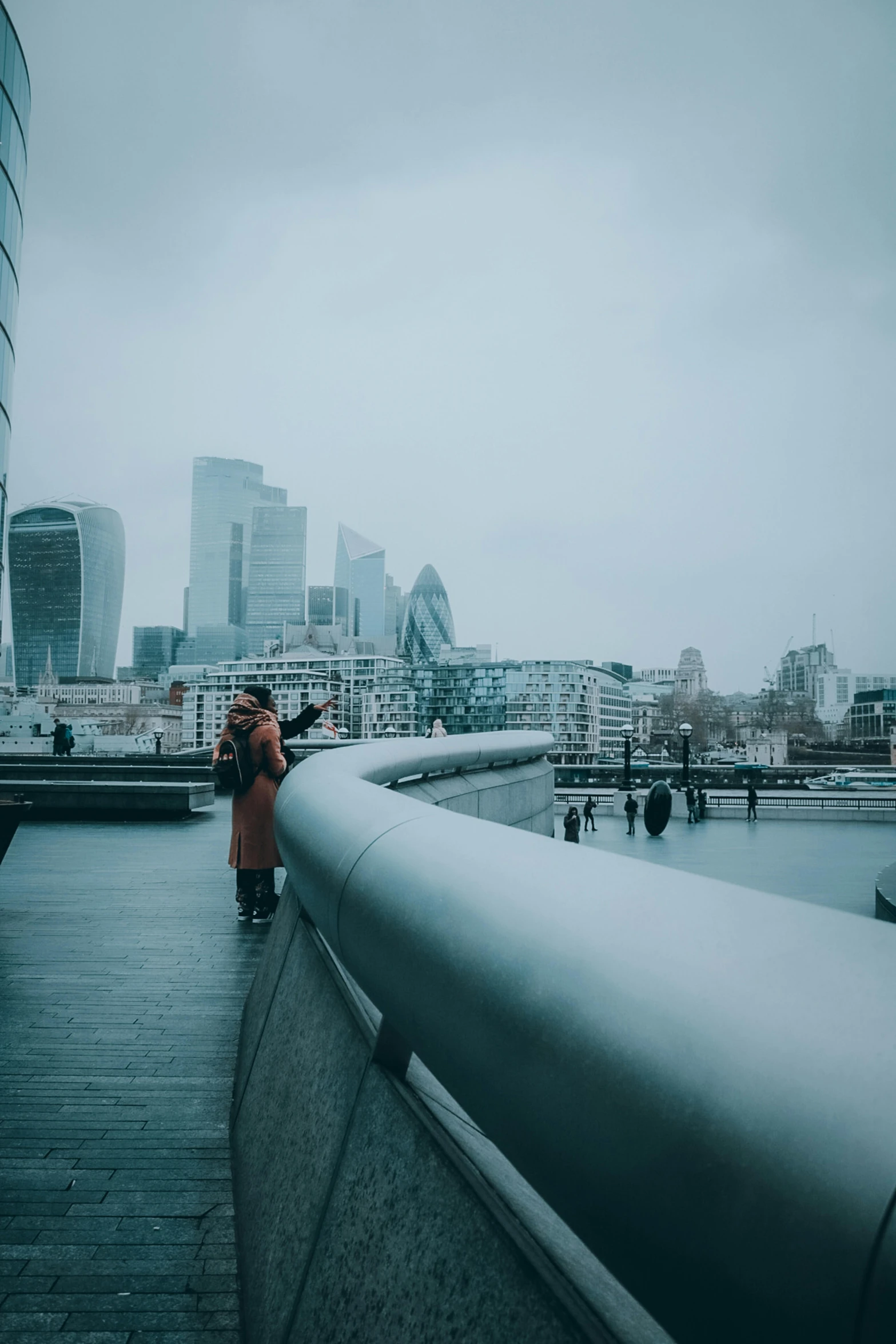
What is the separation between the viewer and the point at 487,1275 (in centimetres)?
111

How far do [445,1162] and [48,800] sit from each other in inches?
600

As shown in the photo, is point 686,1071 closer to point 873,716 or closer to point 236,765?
point 236,765

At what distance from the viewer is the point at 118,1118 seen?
336 centimetres

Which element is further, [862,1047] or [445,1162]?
[445,1162]

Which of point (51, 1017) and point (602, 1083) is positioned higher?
point (602, 1083)

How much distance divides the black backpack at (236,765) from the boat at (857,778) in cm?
7138

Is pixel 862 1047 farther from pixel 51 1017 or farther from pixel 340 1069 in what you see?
pixel 51 1017

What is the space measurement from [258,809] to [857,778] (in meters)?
→ 82.5

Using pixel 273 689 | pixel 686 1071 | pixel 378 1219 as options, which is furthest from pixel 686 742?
pixel 273 689

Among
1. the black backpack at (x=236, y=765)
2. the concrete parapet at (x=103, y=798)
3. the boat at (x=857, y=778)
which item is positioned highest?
the black backpack at (x=236, y=765)

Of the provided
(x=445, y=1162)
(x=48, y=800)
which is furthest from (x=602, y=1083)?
(x=48, y=800)

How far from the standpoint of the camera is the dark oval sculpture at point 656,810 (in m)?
29.6

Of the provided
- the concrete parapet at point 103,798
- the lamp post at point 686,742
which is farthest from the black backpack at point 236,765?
the lamp post at point 686,742

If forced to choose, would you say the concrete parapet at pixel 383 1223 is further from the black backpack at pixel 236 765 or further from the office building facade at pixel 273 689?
the office building facade at pixel 273 689
